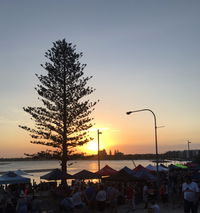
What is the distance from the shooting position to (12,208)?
1176 cm

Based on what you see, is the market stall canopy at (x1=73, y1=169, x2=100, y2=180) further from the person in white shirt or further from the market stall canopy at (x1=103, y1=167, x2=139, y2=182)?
the person in white shirt

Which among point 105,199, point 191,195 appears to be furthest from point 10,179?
point 191,195

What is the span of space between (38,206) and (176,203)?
26.5 ft

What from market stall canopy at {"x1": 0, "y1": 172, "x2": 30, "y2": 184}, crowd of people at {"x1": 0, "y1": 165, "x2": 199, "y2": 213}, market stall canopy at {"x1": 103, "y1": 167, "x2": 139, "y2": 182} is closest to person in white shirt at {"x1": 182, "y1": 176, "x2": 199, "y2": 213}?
crowd of people at {"x1": 0, "y1": 165, "x2": 199, "y2": 213}

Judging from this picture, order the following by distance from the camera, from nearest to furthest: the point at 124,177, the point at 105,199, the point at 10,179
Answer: the point at 105,199 < the point at 10,179 < the point at 124,177

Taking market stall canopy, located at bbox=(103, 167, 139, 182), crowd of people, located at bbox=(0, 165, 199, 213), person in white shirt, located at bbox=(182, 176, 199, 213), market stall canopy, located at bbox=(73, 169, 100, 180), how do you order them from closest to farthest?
person in white shirt, located at bbox=(182, 176, 199, 213) → crowd of people, located at bbox=(0, 165, 199, 213) → market stall canopy, located at bbox=(103, 167, 139, 182) → market stall canopy, located at bbox=(73, 169, 100, 180)

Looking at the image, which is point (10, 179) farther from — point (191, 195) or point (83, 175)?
point (191, 195)

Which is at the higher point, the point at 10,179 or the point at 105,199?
the point at 10,179

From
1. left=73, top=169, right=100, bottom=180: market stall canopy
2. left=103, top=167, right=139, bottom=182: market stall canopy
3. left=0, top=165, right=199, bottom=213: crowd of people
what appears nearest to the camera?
left=0, top=165, right=199, bottom=213: crowd of people

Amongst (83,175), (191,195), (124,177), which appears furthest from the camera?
(83,175)

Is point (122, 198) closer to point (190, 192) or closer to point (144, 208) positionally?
point (144, 208)

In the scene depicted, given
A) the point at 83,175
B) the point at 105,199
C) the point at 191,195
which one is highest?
the point at 83,175

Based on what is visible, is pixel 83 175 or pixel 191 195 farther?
pixel 83 175

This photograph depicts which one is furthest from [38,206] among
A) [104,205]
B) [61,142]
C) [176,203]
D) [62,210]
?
[61,142]
